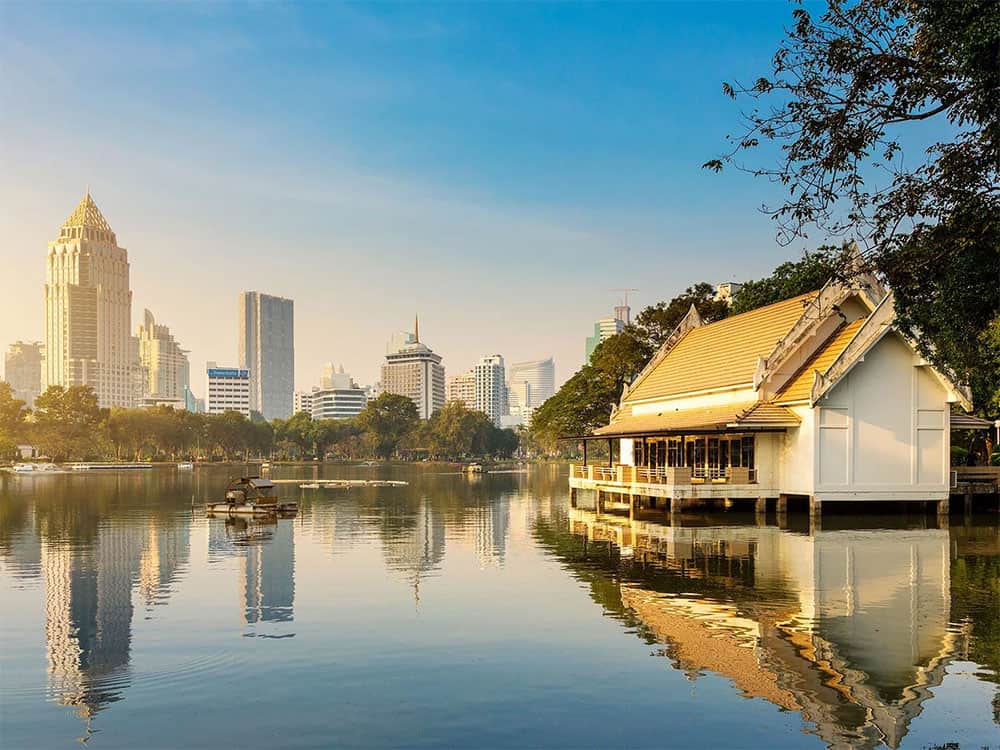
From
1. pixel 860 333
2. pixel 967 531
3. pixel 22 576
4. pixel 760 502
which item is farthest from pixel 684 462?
pixel 22 576

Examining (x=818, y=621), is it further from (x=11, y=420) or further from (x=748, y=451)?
(x=11, y=420)

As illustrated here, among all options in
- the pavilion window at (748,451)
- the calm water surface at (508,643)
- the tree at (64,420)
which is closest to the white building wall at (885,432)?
the pavilion window at (748,451)

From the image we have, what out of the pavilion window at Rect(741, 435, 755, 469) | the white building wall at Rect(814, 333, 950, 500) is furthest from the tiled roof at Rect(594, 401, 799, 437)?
the white building wall at Rect(814, 333, 950, 500)

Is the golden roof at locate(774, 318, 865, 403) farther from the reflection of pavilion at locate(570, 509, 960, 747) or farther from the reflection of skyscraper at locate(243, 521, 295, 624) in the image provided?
the reflection of skyscraper at locate(243, 521, 295, 624)

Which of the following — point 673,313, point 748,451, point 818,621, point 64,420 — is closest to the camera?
point 818,621

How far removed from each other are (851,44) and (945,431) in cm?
2949

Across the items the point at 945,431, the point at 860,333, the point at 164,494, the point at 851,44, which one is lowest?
the point at 164,494

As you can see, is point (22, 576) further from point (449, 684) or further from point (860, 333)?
point (860, 333)

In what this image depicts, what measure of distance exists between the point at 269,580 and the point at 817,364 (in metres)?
28.0

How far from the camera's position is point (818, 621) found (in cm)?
1841

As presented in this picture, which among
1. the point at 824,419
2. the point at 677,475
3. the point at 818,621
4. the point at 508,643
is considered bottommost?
the point at 508,643

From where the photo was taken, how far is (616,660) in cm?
1580

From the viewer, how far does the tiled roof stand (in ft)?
136

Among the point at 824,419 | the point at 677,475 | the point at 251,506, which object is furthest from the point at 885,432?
the point at 251,506
